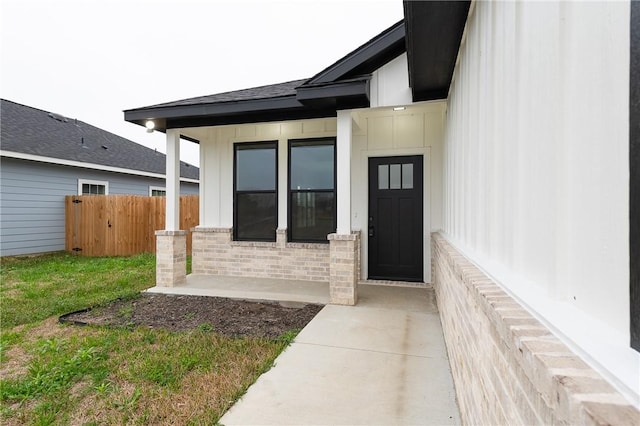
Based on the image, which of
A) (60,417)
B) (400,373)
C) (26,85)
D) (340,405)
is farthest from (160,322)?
(26,85)

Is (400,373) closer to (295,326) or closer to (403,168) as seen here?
(295,326)

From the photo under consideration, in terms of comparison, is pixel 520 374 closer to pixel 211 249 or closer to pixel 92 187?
pixel 211 249

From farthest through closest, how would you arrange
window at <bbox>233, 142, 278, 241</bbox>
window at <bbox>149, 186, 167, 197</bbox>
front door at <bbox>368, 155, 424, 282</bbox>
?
window at <bbox>149, 186, 167, 197</bbox>
window at <bbox>233, 142, 278, 241</bbox>
front door at <bbox>368, 155, 424, 282</bbox>

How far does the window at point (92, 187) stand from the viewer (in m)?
10.9

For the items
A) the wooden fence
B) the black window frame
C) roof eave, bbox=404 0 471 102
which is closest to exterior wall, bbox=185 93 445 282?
roof eave, bbox=404 0 471 102

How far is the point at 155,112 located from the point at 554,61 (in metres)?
6.03

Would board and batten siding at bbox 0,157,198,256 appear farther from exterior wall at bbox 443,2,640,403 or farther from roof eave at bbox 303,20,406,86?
exterior wall at bbox 443,2,640,403

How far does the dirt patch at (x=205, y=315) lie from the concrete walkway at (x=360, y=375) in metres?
0.44

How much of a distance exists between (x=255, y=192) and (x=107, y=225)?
6405 millimetres

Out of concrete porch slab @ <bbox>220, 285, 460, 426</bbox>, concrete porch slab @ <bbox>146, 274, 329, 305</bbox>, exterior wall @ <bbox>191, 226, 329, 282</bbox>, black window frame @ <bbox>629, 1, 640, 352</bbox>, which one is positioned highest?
black window frame @ <bbox>629, 1, 640, 352</bbox>

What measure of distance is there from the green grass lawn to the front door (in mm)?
3247

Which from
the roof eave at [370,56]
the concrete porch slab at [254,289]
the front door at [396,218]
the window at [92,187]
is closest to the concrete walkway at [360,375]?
the concrete porch slab at [254,289]

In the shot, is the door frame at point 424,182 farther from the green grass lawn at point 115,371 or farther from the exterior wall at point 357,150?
the green grass lawn at point 115,371

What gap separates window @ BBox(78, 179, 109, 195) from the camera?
10.9m
